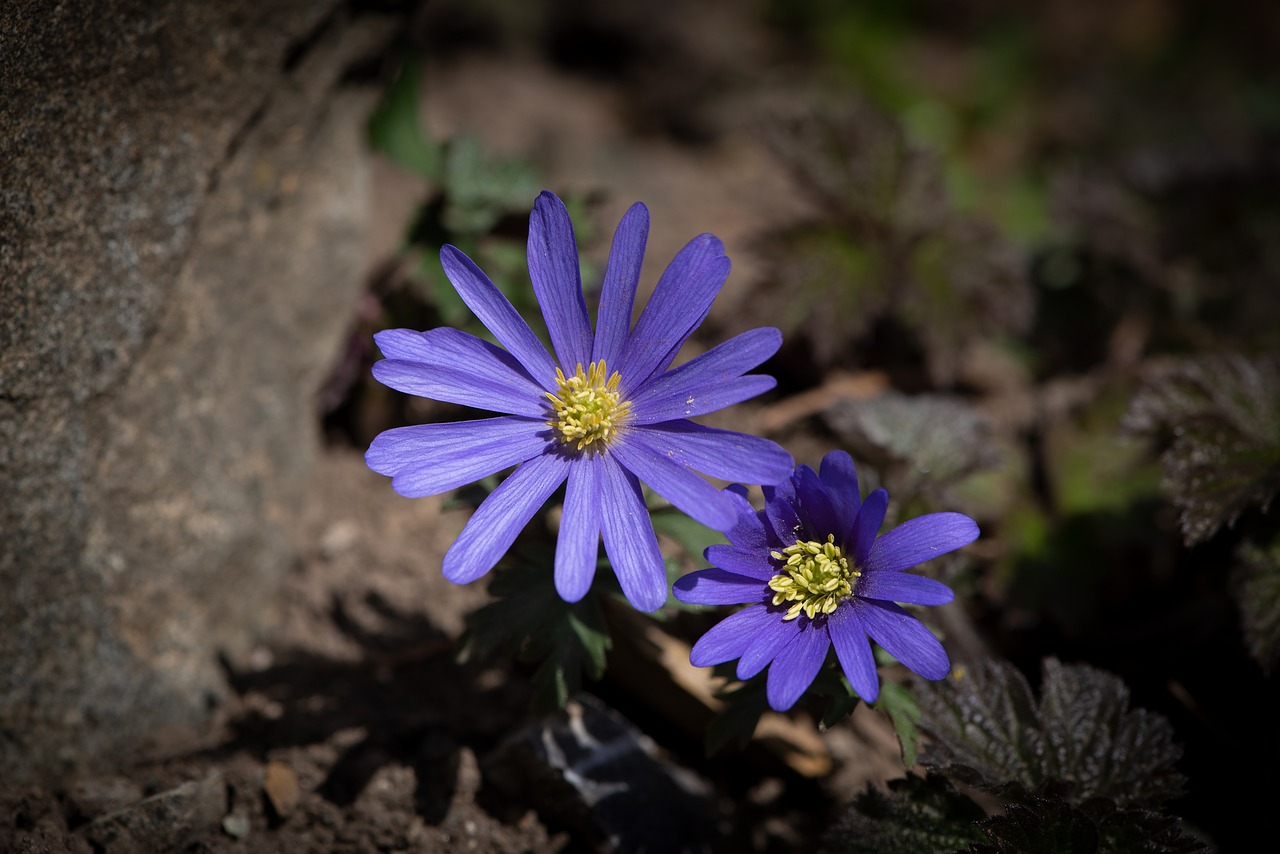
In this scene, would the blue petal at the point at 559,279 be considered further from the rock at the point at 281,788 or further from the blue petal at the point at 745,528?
the rock at the point at 281,788

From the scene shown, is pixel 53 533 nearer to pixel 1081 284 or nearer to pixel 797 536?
pixel 797 536

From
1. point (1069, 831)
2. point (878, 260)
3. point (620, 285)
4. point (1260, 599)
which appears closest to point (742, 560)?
point (620, 285)

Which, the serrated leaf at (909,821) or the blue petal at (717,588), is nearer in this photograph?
the blue petal at (717,588)

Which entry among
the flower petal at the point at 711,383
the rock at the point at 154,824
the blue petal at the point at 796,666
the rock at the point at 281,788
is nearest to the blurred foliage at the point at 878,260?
the flower petal at the point at 711,383

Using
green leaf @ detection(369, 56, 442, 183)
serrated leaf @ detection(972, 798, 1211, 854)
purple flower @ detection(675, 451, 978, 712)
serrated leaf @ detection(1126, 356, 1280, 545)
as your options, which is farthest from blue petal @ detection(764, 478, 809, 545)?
green leaf @ detection(369, 56, 442, 183)

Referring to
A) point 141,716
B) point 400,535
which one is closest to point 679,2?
point 400,535

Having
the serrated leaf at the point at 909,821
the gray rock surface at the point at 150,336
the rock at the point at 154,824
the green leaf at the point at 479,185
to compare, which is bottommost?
the serrated leaf at the point at 909,821

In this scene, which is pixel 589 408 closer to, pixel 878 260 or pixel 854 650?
pixel 854 650
